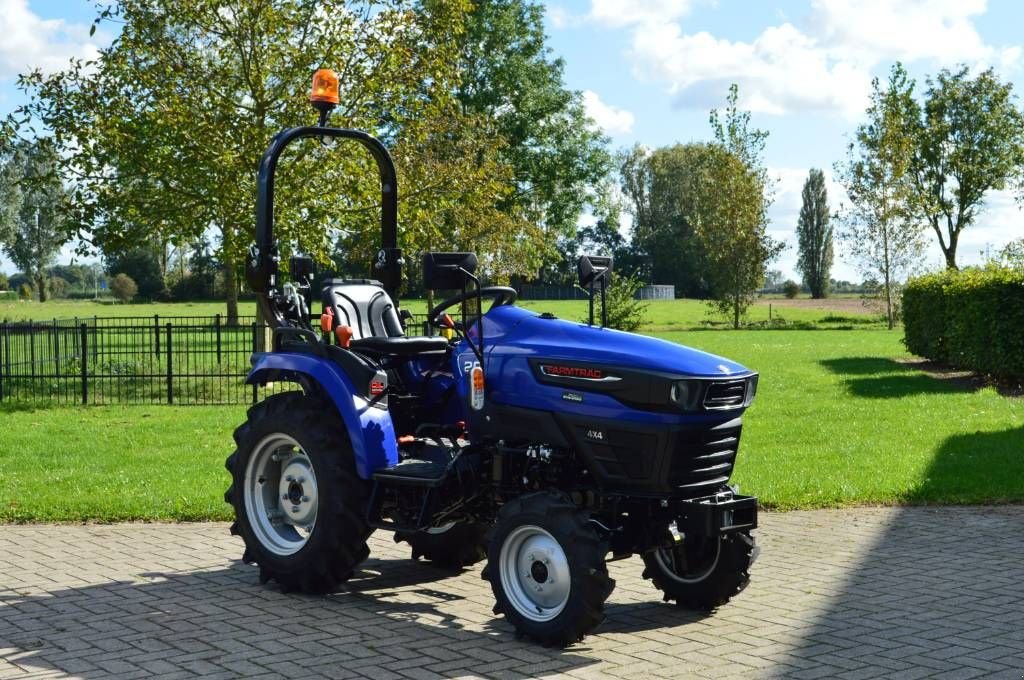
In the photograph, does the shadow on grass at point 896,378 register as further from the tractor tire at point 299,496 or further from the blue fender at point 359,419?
the blue fender at point 359,419

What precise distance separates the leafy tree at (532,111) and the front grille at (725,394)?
4046cm

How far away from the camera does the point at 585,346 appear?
6164mm

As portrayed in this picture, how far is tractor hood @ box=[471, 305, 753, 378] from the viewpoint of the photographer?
5980 millimetres

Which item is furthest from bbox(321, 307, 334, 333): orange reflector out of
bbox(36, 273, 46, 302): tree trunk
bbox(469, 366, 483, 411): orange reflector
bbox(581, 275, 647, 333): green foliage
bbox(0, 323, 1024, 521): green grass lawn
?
bbox(36, 273, 46, 302): tree trunk

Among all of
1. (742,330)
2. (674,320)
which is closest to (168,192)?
(742,330)

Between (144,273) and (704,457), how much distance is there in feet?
242

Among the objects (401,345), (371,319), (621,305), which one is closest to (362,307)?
(371,319)

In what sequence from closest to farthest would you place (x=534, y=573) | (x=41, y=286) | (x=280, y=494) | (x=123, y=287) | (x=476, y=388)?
(x=534, y=573) → (x=476, y=388) → (x=280, y=494) → (x=123, y=287) → (x=41, y=286)

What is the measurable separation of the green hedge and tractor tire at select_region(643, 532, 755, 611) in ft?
44.5

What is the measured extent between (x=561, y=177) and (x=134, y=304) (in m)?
28.8

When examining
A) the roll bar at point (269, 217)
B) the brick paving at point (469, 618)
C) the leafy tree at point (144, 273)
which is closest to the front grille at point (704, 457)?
the brick paving at point (469, 618)

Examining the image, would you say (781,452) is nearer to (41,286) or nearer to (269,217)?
(269,217)

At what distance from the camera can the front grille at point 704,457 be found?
5.96m

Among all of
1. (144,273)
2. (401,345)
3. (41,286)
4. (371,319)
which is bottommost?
(401,345)
